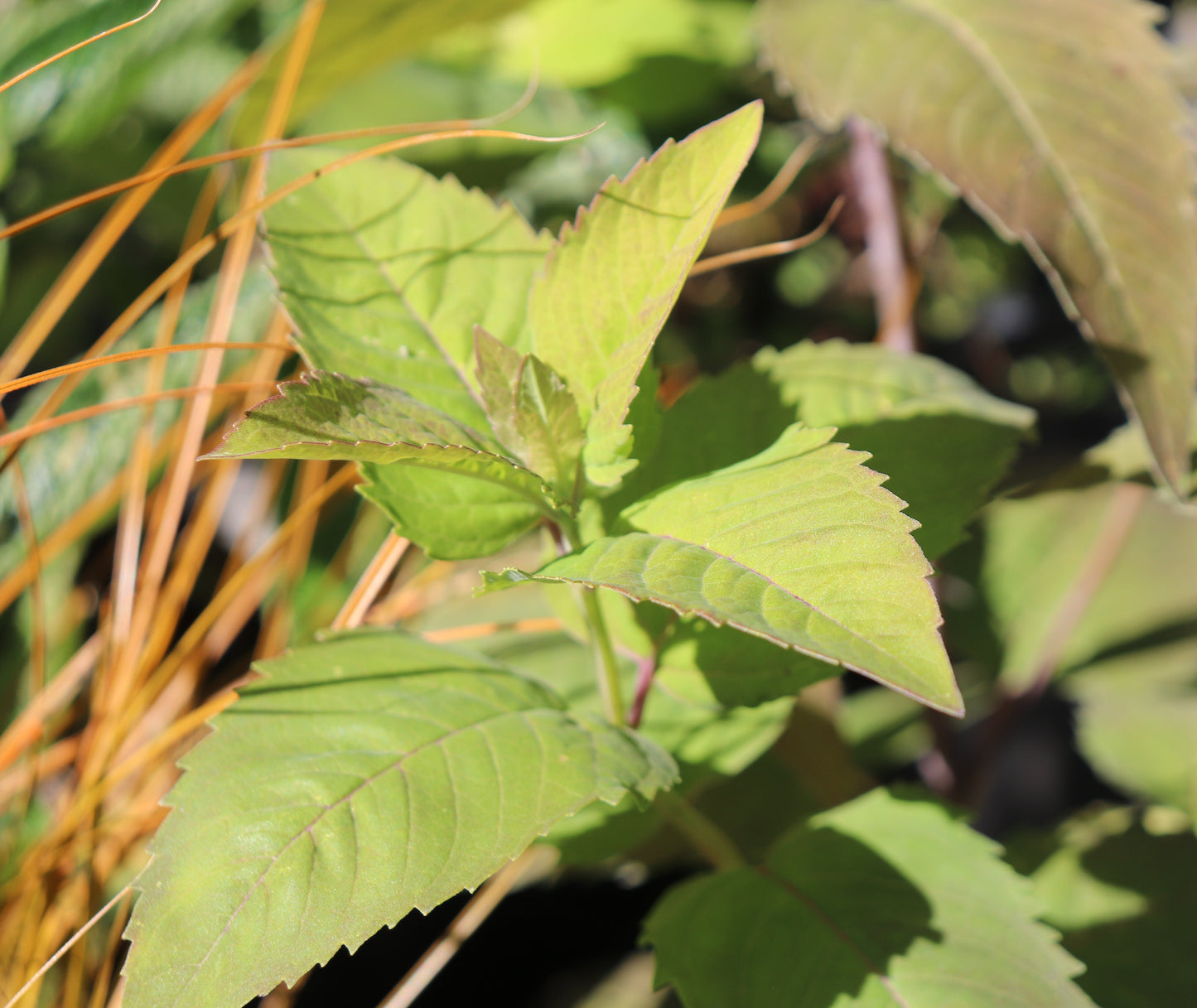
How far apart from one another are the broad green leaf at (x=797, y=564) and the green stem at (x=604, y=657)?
0.05 meters

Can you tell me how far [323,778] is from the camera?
12.9 inches

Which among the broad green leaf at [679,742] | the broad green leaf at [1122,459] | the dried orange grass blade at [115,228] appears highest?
the dried orange grass blade at [115,228]

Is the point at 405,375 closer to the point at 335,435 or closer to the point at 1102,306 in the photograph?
the point at 335,435

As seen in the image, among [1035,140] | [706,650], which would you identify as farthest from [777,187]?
[706,650]

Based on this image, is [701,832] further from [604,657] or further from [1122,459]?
[1122,459]

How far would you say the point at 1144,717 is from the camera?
74 centimetres

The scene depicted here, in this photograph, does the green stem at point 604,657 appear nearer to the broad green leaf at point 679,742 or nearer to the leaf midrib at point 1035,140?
the broad green leaf at point 679,742

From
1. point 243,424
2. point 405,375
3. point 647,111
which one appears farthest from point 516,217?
point 647,111

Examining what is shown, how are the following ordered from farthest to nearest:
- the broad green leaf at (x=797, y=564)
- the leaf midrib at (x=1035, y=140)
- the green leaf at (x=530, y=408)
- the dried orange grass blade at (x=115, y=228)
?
1. the dried orange grass blade at (x=115, y=228)
2. the leaf midrib at (x=1035, y=140)
3. the green leaf at (x=530, y=408)
4. the broad green leaf at (x=797, y=564)

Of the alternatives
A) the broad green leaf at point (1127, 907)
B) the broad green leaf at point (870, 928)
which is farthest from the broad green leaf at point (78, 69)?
the broad green leaf at point (1127, 907)

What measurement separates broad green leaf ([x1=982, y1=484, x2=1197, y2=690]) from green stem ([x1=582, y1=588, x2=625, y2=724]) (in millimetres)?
453

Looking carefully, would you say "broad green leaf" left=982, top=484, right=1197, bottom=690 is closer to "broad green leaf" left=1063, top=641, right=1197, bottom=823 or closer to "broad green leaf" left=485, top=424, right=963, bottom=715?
"broad green leaf" left=1063, top=641, right=1197, bottom=823

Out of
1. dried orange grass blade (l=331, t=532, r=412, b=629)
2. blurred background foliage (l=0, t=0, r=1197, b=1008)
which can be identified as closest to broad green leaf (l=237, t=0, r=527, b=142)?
blurred background foliage (l=0, t=0, r=1197, b=1008)

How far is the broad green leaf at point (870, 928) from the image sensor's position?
14.8 inches
